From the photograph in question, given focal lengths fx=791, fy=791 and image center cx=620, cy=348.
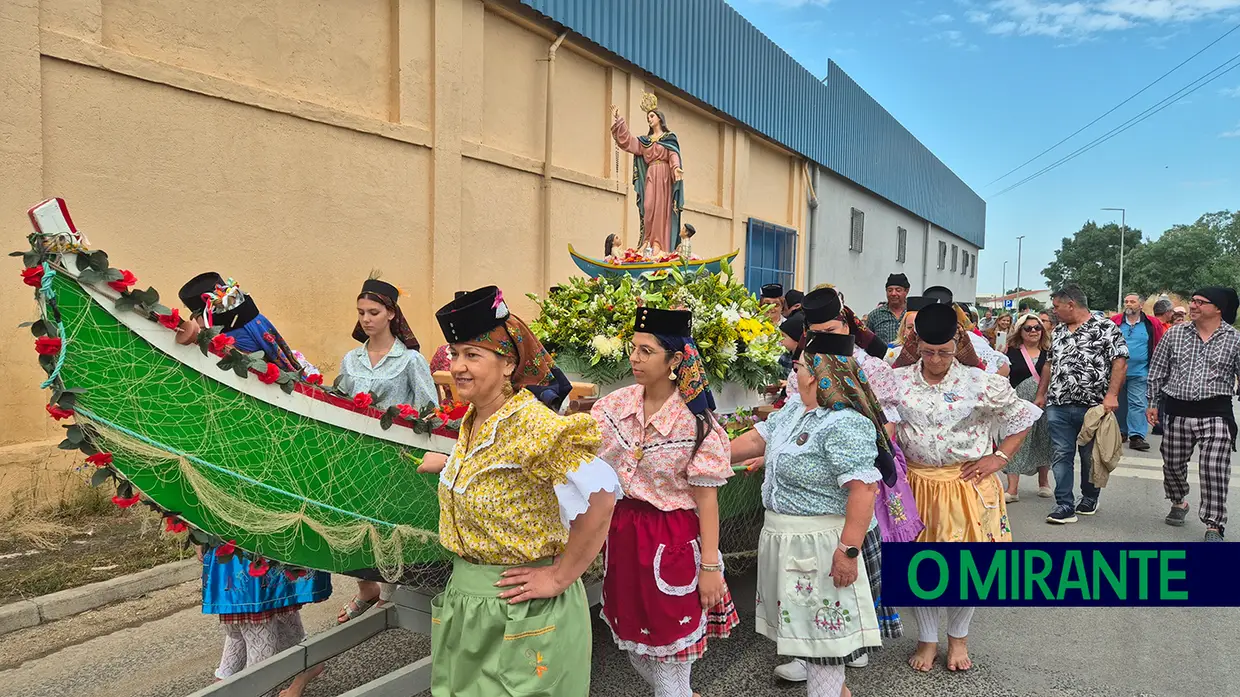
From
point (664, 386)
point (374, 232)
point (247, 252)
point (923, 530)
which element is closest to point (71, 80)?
point (247, 252)

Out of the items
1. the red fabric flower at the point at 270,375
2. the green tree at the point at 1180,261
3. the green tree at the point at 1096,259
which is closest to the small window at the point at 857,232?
the red fabric flower at the point at 270,375

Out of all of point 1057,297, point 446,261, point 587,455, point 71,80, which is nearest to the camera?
point 587,455

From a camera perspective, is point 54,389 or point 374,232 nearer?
point 54,389

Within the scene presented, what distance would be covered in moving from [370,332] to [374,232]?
194 inches

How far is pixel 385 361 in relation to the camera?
410cm

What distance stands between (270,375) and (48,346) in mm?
606

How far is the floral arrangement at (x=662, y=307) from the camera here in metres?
4.61

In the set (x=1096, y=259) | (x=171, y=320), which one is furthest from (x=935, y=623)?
(x=1096, y=259)

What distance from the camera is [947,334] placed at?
372 centimetres

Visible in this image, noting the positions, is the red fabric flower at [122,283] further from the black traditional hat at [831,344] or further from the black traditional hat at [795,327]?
the black traditional hat at [795,327]

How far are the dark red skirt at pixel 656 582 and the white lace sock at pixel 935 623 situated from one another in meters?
1.58

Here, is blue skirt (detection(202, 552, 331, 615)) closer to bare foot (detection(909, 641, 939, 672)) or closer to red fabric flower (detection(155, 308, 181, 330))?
red fabric flower (detection(155, 308, 181, 330))

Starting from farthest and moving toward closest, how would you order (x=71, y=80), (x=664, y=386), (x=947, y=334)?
1. (x=71, y=80)
2. (x=947, y=334)
3. (x=664, y=386)

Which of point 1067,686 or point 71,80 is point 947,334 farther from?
point 71,80
